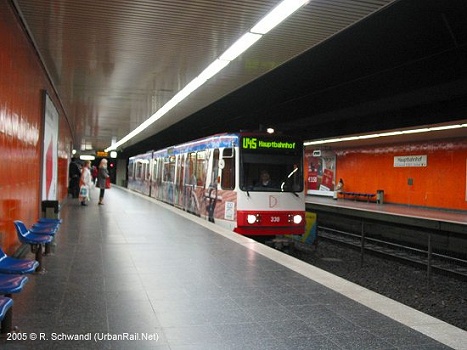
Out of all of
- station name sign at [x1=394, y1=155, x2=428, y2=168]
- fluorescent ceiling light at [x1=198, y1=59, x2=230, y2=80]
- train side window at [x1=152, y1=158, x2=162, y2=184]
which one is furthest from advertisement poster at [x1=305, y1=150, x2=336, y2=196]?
fluorescent ceiling light at [x1=198, y1=59, x2=230, y2=80]

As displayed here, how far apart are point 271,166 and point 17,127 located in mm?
5709

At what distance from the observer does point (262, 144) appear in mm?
10523

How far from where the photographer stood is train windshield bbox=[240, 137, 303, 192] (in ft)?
34.2

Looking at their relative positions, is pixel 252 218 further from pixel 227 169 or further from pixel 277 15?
pixel 277 15

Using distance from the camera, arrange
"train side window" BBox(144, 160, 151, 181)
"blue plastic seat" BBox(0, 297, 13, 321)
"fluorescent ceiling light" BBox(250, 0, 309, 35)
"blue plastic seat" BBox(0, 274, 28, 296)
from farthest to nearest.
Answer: "train side window" BBox(144, 160, 151, 181) → "fluorescent ceiling light" BBox(250, 0, 309, 35) → "blue plastic seat" BBox(0, 274, 28, 296) → "blue plastic seat" BBox(0, 297, 13, 321)

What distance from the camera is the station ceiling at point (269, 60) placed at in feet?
20.9

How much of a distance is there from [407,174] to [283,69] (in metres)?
9.54

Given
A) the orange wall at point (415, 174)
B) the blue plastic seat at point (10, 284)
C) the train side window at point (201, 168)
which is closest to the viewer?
the blue plastic seat at point (10, 284)

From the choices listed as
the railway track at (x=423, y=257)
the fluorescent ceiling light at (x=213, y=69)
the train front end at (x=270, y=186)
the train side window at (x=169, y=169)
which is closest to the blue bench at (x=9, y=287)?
the fluorescent ceiling light at (x=213, y=69)

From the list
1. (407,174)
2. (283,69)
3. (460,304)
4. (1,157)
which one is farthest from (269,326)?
(407,174)

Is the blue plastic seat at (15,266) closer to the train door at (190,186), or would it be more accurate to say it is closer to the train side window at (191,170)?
the train door at (190,186)

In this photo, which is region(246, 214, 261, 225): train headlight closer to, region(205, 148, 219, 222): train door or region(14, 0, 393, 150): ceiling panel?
Result: region(205, 148, 219, 222): train door

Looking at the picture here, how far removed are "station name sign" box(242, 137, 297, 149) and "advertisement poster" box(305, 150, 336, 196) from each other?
56.0 feet

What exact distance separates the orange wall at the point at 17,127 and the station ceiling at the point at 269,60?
43cm
